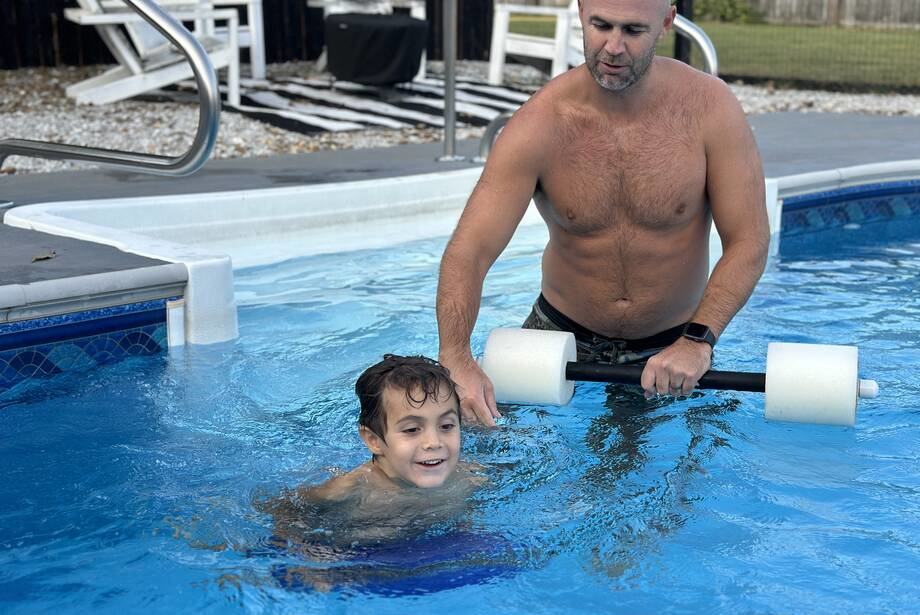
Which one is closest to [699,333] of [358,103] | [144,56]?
[144,56]

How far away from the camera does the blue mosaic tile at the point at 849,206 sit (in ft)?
23.7

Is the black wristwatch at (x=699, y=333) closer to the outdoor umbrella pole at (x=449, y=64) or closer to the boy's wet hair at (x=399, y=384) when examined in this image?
the boy's wet hair at (x=399, y=384)

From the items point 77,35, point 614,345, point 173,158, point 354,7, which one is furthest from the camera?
point 354,7

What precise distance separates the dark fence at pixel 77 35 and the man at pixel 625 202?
31.4 ft

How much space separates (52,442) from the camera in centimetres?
387

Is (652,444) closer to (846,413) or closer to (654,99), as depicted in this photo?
(846,413)

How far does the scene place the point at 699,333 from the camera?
320 cm

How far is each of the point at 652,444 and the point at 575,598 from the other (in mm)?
824

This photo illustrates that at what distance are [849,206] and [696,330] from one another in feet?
15.5

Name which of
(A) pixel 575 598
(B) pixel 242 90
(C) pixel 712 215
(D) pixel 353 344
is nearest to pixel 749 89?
(B) pixel 242 90

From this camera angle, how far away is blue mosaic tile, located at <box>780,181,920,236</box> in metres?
7.23

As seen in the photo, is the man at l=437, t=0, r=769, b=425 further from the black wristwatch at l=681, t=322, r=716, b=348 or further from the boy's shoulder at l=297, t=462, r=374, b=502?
the boy's shoulder at l=297, t=462, r=374, b=502

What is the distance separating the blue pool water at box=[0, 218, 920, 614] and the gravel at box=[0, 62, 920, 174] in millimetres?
3634

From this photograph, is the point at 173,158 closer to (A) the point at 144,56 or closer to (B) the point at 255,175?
(B) the point at 255,175
